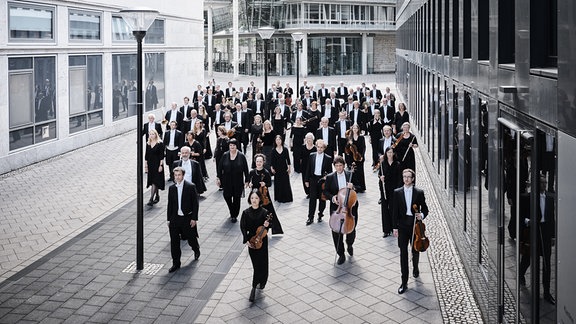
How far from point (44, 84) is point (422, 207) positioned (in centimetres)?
1603

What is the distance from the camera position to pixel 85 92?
24203 mm

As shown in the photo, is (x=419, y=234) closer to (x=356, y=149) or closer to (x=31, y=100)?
(x=356, y=149)

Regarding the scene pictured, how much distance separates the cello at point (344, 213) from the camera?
32.9ft

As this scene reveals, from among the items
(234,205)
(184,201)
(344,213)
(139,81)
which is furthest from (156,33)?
(344,213)

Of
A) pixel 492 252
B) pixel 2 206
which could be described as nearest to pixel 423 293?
pixel 492 252

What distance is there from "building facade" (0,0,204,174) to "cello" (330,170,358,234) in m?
12.3

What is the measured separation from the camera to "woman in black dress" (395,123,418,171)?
13713 millimetres

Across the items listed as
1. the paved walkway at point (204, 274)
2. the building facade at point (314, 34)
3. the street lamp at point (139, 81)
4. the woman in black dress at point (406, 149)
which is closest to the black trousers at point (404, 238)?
the paved walkway at point (204, 274)

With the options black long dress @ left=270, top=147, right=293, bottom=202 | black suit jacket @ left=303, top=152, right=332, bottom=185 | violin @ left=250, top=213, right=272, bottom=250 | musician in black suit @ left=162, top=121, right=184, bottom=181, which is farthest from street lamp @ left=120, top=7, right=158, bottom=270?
musician in black suit @ left=162, top=121, right=184, bottom=181

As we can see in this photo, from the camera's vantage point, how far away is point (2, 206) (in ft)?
46.9

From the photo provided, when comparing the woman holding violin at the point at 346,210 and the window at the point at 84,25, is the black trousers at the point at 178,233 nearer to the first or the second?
the woman holding violin at the point at 346,210

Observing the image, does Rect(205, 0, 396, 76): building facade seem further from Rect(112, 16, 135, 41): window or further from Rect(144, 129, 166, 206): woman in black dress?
Rect(144, 129, 166, 206): woman in black dress

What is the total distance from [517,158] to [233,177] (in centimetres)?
798

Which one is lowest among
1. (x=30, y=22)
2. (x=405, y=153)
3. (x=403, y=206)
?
(x=403, y=206)
